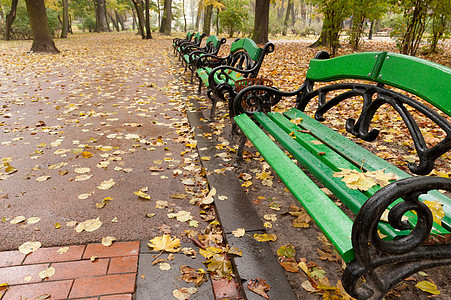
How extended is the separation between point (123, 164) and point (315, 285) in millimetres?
2191

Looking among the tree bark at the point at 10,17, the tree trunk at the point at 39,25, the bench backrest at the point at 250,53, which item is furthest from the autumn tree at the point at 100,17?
the bench backrest at the point at 250,53

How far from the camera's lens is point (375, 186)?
5.28 ft

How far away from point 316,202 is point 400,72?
3.19 feet

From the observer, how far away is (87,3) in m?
31.3

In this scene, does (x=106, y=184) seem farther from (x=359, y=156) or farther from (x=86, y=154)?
(x=359, y=156)

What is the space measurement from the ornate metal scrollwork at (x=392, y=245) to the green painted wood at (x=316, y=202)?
72mm

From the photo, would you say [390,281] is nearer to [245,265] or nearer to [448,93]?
[245,265]

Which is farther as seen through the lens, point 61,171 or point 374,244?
point 61,171

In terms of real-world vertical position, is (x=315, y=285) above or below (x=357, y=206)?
below

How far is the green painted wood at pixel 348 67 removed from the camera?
6.55 ft

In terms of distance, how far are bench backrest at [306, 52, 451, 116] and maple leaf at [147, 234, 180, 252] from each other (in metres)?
1.69

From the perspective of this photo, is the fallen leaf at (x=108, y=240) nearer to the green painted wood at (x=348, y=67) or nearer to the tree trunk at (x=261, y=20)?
the green painted wood at (x=348, y=67)

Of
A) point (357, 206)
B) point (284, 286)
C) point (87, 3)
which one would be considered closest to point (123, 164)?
point (284, 286)

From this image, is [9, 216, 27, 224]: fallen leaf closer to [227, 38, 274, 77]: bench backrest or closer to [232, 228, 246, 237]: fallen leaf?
[232, 228, 246, 237]: fallen leaf
